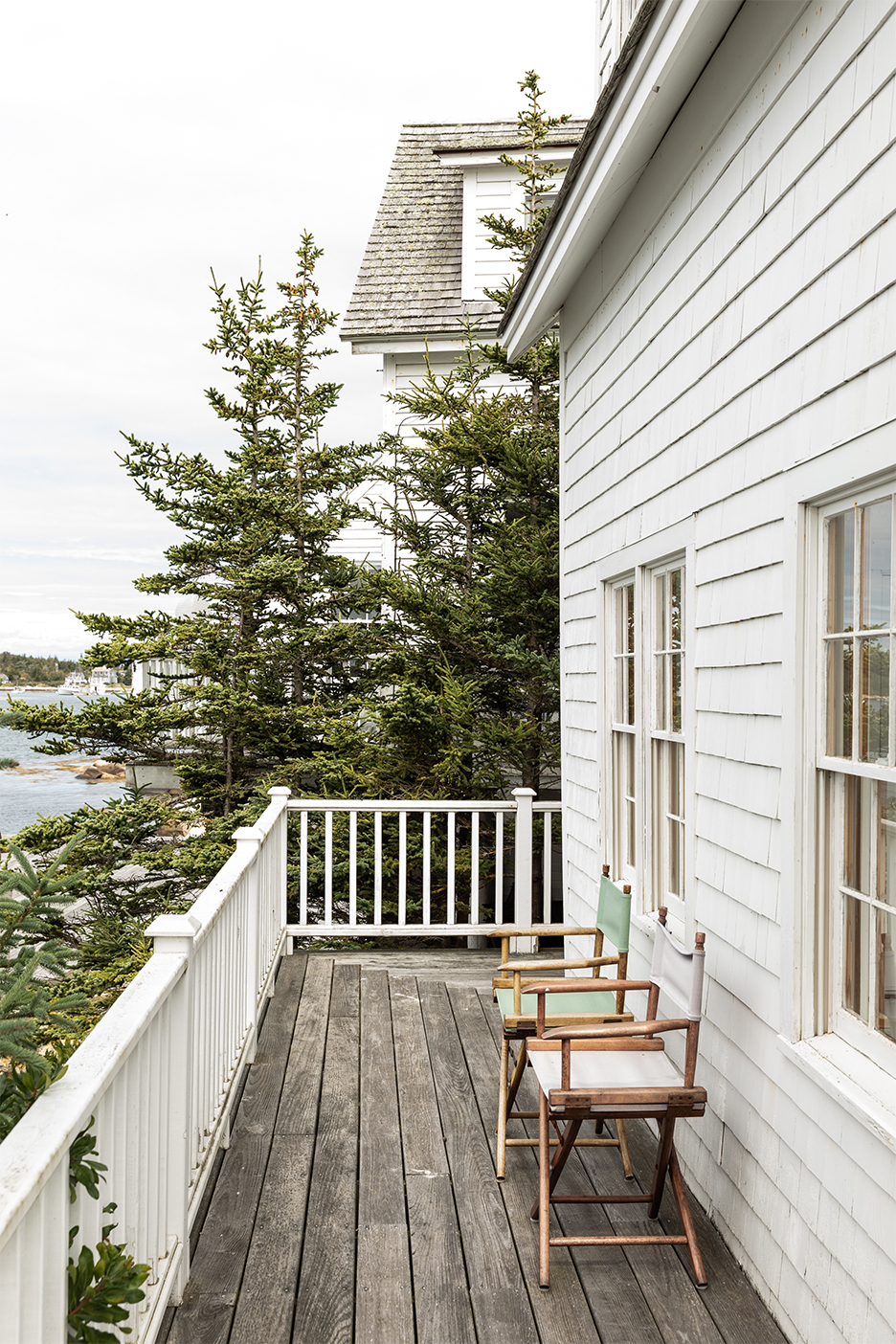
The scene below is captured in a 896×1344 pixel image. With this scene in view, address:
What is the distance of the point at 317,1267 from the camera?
272 cm

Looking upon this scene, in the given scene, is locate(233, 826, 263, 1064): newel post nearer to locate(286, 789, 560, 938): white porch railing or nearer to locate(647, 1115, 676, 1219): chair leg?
locate(286, 789, 560, 938): white porch railing

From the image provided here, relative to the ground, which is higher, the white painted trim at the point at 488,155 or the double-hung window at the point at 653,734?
the white painted trim at the point at 488,155

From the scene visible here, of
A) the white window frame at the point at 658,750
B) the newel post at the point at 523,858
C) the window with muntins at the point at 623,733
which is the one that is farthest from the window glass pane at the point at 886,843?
the newel post at the point at 523,858

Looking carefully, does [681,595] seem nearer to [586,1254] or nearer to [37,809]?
[586,1254]

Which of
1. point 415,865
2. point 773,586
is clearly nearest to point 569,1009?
point 773,586

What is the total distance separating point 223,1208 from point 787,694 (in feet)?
7.60

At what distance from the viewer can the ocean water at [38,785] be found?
353 inches

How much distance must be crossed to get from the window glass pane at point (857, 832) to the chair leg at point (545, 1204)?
110 centimetres

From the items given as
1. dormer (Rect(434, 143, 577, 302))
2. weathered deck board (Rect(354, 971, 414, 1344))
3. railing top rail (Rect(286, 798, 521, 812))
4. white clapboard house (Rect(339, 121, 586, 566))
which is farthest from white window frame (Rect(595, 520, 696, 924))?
dormer (Rect(434, 143, 577, 302))

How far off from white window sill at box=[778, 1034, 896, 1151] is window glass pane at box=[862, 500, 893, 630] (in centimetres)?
98

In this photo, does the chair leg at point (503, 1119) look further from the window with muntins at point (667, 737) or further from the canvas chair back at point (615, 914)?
the window with muntins at point (667, 737)

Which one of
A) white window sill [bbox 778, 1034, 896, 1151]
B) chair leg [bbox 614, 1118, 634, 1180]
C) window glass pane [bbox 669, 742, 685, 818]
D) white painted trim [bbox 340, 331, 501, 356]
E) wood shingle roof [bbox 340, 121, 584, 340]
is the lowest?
chair leg [bbox 614, 1118, 634, 1180]

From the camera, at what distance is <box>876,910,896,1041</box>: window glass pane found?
2.11 meters

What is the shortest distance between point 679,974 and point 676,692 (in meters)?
1.19
